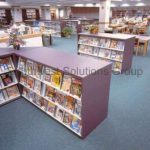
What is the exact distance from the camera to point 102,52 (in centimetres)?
594

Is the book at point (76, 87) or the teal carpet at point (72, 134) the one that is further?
the teal carpet at point (72, 134)

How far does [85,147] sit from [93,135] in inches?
12.1

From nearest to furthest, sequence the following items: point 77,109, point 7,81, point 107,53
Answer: point 77,109
point 7,81
point 107,53

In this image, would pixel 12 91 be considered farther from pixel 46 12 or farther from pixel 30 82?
pixel 46 12

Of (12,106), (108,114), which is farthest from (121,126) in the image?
(12,106)

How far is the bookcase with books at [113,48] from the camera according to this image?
5.39 metres

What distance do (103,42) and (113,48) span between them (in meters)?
0.46

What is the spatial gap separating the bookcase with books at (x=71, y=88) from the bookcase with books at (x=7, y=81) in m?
→ 0.34

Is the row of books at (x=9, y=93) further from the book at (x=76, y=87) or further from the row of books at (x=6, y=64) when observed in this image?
the book at (x=76, y=87)

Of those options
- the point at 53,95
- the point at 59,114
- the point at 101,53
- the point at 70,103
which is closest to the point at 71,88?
the point at 70,103

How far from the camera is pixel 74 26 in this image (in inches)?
549

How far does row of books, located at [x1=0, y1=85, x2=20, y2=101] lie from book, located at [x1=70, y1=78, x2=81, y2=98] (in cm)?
190

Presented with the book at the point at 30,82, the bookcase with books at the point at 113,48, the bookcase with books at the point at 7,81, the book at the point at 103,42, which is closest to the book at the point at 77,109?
the book at the point at 30,82

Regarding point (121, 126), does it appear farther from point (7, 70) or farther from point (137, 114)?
point (7, 70)
